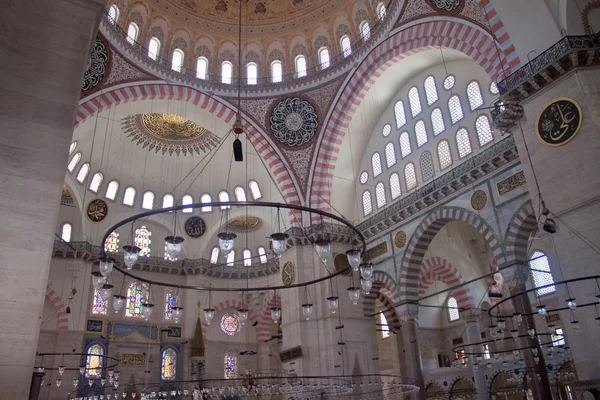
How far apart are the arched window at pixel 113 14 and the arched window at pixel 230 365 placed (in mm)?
12542

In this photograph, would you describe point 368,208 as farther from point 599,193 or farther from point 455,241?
point 599,193

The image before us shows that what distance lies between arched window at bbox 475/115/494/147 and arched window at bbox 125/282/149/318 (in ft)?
42.1

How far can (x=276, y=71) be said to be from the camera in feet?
53.4

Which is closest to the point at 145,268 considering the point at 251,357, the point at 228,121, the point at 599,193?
the point at 251,357

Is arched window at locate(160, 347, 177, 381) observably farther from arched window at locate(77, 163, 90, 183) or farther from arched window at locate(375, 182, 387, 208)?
arched window at locate(375, 182, 387, 208)

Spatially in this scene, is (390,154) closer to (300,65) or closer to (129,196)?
(300,65)

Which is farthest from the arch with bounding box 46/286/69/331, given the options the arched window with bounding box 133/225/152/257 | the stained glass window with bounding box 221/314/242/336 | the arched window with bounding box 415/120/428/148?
the arched window with bounding box 415/120/428/148

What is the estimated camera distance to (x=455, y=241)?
15.9 m

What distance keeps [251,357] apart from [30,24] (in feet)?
55.2

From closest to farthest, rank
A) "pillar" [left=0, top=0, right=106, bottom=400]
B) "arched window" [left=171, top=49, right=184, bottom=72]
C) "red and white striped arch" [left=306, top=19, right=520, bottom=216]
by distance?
"pillar" [left=0, top=0, right=106, bottom=400], "red and white striped arch" [left=306, top=19, right=520, bottom=216], "arched window" [left=171, top=49, right=184, bottom=72]

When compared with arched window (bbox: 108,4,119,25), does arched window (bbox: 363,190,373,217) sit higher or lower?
lower

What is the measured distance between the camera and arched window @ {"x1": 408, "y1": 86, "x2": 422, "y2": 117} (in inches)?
577

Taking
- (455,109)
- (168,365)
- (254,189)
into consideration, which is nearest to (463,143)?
(455,109)

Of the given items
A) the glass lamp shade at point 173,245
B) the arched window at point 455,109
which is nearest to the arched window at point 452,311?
the arched window at point 455,109
